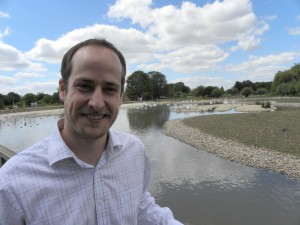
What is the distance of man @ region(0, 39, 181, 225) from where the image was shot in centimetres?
163

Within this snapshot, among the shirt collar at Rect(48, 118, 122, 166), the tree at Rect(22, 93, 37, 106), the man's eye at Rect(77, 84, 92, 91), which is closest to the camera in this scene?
the shirt collar at Rect(48, 118, 122, 166)

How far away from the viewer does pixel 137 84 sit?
5027 inches

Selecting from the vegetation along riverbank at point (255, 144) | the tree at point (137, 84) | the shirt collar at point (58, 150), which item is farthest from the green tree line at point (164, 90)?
the shirt collar at point (58, 150)

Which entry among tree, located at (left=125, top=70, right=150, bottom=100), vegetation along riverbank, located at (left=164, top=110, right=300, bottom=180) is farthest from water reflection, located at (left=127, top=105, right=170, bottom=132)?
tree, located at (left=125, top=70, right=150, bottom=100)

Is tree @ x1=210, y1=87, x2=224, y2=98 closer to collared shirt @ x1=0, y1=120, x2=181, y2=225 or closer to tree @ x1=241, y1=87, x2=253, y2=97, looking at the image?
tree @ x1=241, y1=87, x2=253, y2=97

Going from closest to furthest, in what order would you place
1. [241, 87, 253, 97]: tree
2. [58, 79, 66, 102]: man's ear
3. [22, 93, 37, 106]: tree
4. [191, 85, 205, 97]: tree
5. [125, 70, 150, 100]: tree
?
[58, 79, 66, 102]: man's ear < [22, 93, 37, 106]: tree < [241, 87, 253, 97]: tree < [125, 70, 150, 100]: tree < [191, 85, 205, 97]: tree

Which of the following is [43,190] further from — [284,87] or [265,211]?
[284,87]

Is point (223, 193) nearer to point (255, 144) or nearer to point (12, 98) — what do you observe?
point (255, 144)

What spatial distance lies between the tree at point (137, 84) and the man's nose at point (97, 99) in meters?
124

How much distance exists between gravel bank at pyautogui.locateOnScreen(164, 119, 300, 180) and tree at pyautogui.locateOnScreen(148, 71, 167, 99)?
10713cm

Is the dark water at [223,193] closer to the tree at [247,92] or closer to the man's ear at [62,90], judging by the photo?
the man's ear at [62,90]

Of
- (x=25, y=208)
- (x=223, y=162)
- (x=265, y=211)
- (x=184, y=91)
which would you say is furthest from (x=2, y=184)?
(x=184, y=91)

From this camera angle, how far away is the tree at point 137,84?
412 ft

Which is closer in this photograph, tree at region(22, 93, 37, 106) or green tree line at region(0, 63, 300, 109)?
green tree line at region(0, 63, 300, 109)
